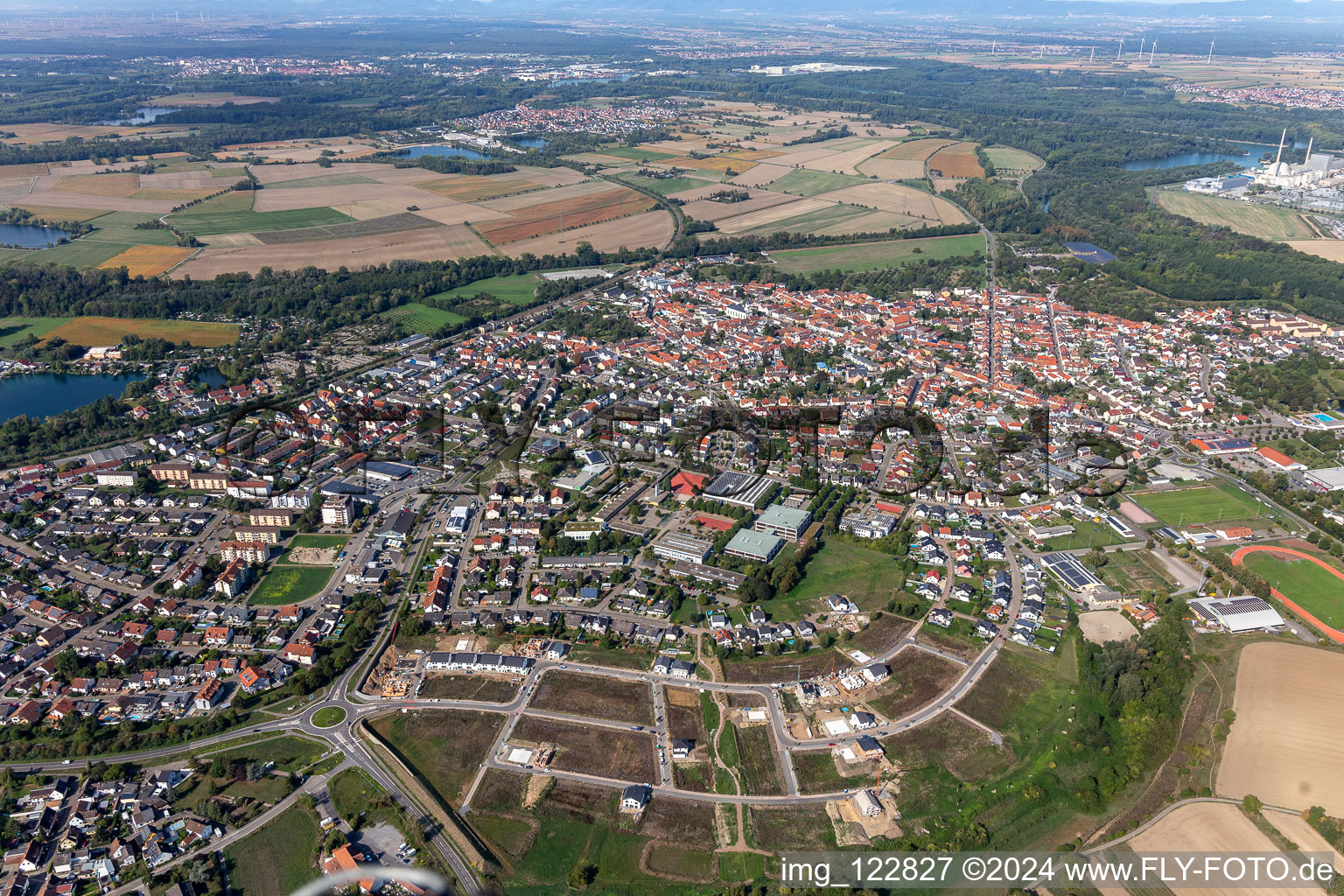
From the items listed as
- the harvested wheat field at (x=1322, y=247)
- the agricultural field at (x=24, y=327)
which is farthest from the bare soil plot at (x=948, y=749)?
the harvested wheat field at (x=1322, y=247)

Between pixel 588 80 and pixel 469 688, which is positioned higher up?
pixel 588 80

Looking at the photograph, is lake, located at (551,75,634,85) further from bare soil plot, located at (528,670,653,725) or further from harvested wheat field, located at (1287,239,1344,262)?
bare soil plot, located at (528,670,653,725)

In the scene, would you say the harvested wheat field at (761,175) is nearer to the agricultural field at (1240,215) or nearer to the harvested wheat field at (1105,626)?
the agricultural field at (1240,215)

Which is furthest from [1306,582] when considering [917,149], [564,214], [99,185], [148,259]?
[99,185]

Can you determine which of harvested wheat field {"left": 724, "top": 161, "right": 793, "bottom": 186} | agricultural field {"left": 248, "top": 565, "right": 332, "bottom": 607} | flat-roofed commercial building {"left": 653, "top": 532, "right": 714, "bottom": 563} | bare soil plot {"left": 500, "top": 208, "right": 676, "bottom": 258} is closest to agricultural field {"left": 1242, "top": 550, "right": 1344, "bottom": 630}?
flat-roofed commercial building {"left": 653, "top": 532, "right": 714, "bottom": 563}

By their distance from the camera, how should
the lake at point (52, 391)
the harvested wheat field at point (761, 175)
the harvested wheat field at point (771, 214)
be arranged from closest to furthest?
the lake at point (52, 391) → the harvested wheat field at point (771, 214) → the harvested wheat field at point (761, 175)

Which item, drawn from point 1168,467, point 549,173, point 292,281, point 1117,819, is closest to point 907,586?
point 1117,819

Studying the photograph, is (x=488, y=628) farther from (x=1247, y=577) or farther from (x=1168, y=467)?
(x=1168, y=467)

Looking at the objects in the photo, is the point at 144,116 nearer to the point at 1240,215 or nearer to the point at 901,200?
the point at 901,200
